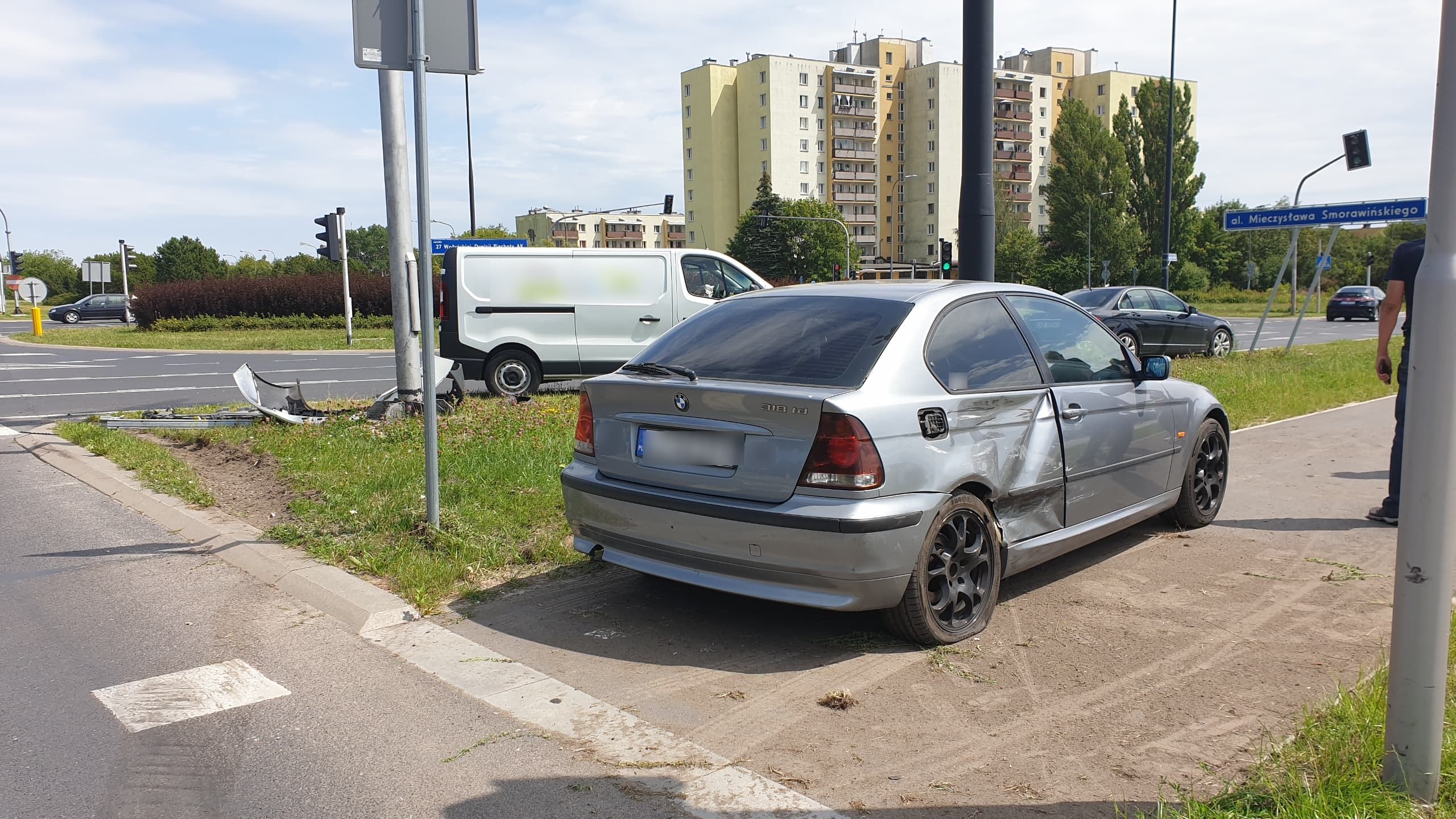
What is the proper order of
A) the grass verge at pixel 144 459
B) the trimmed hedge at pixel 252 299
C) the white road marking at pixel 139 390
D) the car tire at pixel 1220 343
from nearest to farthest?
the grass verge at pixel 144 459, the white road marking at pixel 139 390, the car tire at pixel 1220 343, the trimmed hedge at pixel 252 299

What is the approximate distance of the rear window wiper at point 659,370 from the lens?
4.55 m

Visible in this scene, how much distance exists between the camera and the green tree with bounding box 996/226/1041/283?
82.7 m

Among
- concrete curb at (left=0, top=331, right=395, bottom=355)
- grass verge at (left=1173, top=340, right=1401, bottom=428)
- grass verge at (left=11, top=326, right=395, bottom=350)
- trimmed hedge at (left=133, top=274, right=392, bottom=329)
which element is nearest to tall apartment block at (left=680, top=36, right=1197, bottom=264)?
trimmed hedge at (left=133, top=274, right=392, bottom=329)

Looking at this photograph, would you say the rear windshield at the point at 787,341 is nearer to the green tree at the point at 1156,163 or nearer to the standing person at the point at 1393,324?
the standing person at the point at 1393,324

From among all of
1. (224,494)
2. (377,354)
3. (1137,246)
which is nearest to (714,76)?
(1137,246)

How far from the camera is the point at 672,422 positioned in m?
4.46

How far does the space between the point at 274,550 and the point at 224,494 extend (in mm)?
1865

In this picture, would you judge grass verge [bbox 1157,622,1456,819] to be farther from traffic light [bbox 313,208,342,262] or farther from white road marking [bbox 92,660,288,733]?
traffic light [bbox 313,208,342,262]

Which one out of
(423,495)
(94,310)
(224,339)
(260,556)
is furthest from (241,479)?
(94,310)

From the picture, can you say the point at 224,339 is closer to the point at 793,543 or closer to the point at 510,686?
the point at 510,686

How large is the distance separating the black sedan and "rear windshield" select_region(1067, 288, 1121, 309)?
1cm

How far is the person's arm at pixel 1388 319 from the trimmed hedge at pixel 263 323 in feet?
117

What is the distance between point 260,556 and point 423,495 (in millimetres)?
1169

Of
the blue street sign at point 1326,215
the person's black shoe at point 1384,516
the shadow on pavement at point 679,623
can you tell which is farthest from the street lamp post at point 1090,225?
the shadow on pavement at point 679,623
